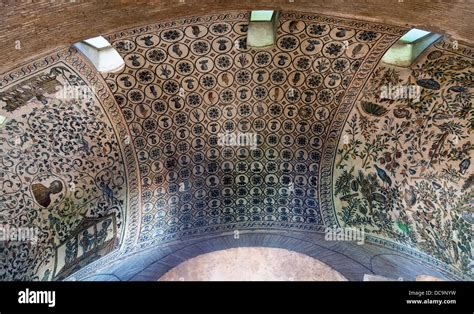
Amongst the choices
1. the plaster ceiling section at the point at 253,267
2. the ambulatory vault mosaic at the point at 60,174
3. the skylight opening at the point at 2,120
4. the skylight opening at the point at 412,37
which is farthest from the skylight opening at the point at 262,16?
the plaster ceiling section at the point at 253,267

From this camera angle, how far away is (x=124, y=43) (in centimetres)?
598
